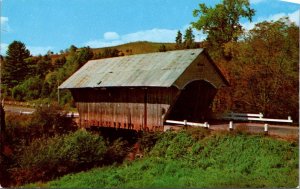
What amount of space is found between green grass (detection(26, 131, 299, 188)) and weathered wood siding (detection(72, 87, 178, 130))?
2.00 metres

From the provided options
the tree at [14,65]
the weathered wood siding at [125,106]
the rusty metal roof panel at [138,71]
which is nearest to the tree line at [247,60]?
the tree at [14,65]

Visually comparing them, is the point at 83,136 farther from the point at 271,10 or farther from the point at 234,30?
the point at 234,30

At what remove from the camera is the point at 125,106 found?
18969mm

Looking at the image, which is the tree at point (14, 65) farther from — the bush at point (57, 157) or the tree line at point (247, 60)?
the bush at point (57, 157)

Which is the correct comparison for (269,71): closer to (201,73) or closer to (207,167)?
(201,73)

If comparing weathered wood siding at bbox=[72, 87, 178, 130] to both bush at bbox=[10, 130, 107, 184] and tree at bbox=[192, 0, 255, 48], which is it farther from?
tree at bbox=[192, 0, 255, 48]

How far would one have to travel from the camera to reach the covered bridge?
1705 centimetres

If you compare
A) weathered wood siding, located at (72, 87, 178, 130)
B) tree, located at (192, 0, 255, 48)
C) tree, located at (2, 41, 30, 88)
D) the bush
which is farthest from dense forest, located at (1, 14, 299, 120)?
the bush

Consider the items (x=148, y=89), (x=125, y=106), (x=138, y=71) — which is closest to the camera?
(x=148, y=89)

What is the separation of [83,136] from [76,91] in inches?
245

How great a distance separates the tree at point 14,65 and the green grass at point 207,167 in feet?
28.7

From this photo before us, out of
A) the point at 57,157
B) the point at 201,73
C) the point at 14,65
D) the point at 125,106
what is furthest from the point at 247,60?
the point at 14,65

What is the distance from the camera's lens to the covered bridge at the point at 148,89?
17.0 m

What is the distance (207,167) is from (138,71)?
22.1 ft
